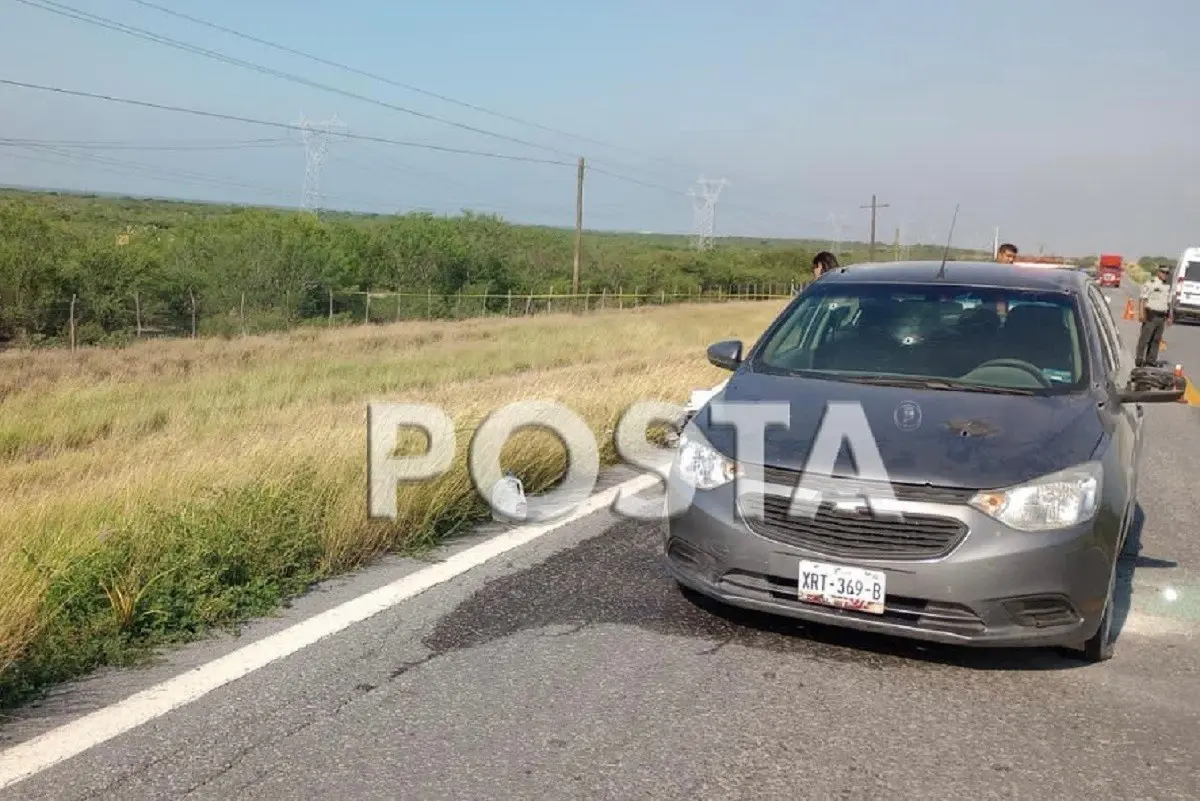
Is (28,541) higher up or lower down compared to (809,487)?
lower down

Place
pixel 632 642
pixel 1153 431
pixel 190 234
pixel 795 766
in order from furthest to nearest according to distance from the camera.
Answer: pixel 190 234 → pixel 1153 431 → pixel 632 642 → pixel 795 766

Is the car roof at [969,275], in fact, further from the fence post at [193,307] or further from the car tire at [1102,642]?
the fence post at [193,307]

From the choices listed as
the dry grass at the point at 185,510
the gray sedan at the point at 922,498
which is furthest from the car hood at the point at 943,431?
the dry grass at the point at 185,510

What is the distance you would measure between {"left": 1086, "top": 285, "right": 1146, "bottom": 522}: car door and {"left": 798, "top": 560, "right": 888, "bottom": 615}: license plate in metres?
1.39

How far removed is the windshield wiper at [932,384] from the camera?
5066 mm

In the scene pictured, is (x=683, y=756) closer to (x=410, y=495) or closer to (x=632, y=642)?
(x=632, y=642)

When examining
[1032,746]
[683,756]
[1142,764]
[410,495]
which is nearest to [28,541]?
[410,495]

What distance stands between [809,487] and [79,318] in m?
34.7

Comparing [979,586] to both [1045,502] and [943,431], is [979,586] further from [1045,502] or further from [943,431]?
[943,431]

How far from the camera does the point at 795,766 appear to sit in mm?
3408

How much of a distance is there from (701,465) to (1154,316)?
51.8 ft

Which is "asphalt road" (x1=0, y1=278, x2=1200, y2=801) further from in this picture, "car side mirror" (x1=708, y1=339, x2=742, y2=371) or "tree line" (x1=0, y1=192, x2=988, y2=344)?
"tree line" (x1=0, y1=192, x2=988, y2=344)

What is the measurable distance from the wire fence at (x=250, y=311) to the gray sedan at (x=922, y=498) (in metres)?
28.6

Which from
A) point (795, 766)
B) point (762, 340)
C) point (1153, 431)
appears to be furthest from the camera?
point (1153, 431)
